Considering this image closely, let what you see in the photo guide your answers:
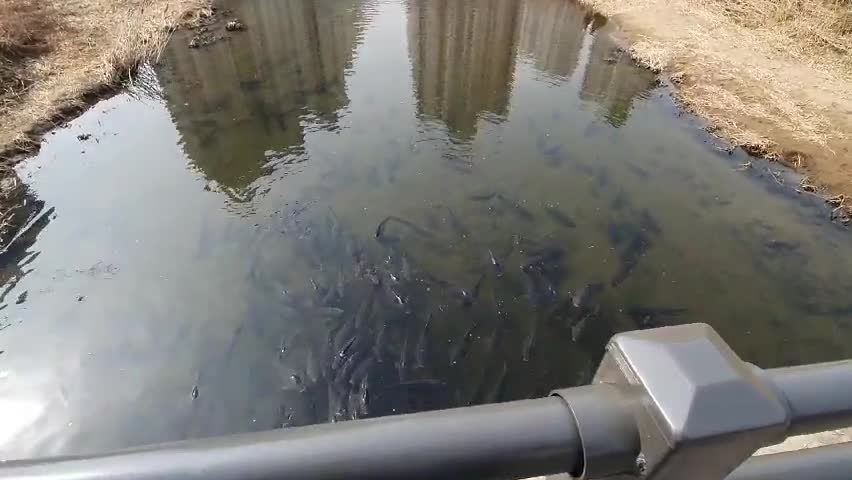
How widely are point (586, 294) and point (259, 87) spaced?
7.22 metres

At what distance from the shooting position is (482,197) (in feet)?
23.2

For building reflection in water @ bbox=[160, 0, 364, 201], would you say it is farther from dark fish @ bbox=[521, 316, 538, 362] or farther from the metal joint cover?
the metal joint cover

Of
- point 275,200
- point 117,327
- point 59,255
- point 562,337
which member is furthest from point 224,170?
point 562,337

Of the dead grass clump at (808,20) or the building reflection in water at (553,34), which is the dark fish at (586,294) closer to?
the building reflection in water at (553,34)

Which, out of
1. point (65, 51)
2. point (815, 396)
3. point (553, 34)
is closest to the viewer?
point (815, 396)

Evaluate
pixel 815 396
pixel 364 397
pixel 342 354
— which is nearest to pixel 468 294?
pixel 342 354

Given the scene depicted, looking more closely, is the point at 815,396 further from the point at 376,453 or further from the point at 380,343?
the point at 380,343

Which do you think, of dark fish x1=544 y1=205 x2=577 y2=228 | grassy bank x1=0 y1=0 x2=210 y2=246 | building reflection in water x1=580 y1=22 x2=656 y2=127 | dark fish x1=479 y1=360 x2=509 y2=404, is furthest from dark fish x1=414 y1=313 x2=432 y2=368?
building reflection in water x1=580 y1=22 x2=656 y2=127

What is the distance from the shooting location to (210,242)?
20.8ft

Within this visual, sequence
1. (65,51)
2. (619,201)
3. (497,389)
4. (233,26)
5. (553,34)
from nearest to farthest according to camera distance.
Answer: (497,389)
(619,201)
(65,51)
(233,26)
(553,34)

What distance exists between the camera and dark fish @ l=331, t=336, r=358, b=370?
5001 millimetres

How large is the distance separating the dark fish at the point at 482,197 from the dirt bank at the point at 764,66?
4239mm

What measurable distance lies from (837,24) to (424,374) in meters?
11.9

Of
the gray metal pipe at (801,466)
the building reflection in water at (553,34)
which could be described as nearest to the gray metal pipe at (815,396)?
the gray metal pipe at (801,466)
